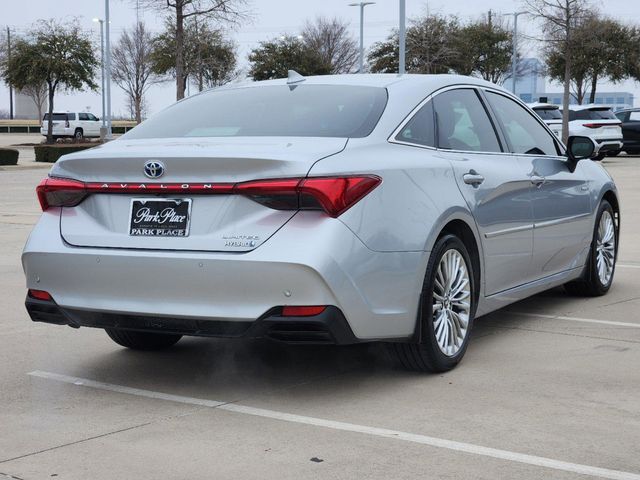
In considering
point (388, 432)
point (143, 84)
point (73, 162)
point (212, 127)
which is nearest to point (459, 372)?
point (388, 432)

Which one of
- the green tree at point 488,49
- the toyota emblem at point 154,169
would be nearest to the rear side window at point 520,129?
the toyota emblem at point 154,169

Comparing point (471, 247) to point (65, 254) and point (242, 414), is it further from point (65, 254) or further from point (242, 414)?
point (65, 254)

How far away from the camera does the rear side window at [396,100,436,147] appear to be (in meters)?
5.37

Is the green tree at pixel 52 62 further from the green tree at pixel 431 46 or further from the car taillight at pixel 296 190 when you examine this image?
the car taillight at pixel 296 190

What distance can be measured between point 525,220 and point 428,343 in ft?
4.69

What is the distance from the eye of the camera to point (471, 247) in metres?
5.72

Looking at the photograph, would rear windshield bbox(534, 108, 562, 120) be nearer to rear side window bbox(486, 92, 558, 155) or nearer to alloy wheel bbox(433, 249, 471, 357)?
rear side window bbox(486, 92, 558, 155)

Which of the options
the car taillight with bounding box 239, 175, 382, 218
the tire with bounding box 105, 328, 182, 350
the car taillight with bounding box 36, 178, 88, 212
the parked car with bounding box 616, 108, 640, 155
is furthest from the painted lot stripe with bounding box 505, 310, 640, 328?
the parked car with bounding box 616, 108, 640, 155

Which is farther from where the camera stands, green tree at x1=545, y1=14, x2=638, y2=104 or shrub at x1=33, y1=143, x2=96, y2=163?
green tree at x1=545, y1=14, x2=638, y2=104

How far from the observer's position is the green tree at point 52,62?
48281 mm

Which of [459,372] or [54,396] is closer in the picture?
[54,396]

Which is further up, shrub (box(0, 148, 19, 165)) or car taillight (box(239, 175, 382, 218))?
car taillight (box(239, 175, 382, 218))

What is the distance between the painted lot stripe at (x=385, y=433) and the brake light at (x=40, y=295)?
467 mm

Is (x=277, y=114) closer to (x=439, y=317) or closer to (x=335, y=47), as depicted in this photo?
(x=439, y=317)
